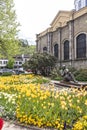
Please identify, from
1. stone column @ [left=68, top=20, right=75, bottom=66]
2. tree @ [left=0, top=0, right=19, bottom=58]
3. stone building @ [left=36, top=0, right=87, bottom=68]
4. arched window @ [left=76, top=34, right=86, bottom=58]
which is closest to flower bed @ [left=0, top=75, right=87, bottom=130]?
tree @ [left=0, top=0, right=19, bottom=58]

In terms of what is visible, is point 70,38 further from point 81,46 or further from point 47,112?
point 47,112

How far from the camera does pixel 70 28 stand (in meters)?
43.6

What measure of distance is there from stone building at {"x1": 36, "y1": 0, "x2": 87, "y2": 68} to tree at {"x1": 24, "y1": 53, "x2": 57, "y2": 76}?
4.32 m

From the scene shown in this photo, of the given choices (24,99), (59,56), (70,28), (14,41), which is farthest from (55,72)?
(24,99)

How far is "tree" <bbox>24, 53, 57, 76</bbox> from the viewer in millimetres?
38000

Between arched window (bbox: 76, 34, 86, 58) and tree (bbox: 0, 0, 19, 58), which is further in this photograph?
arched window (bbox: 76, 34, 86, 58)

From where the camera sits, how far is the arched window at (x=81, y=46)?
39900mm

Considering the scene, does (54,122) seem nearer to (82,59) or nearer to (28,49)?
(82,59)

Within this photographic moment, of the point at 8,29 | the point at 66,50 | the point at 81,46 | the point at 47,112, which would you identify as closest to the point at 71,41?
the point at 81,46

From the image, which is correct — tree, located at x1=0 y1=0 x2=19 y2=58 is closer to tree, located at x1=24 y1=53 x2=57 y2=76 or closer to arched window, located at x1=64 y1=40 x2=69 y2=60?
tree, located at x1=24 y1=53 x2=57 y2=76

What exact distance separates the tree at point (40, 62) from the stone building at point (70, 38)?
14.2 ft

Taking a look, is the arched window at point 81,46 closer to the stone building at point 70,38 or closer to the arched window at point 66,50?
the stone building at point 70,38

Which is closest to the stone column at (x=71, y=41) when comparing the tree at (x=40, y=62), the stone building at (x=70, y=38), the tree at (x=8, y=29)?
the stone building at (x=70, y=38)

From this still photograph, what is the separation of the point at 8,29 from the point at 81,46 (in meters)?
13.0
